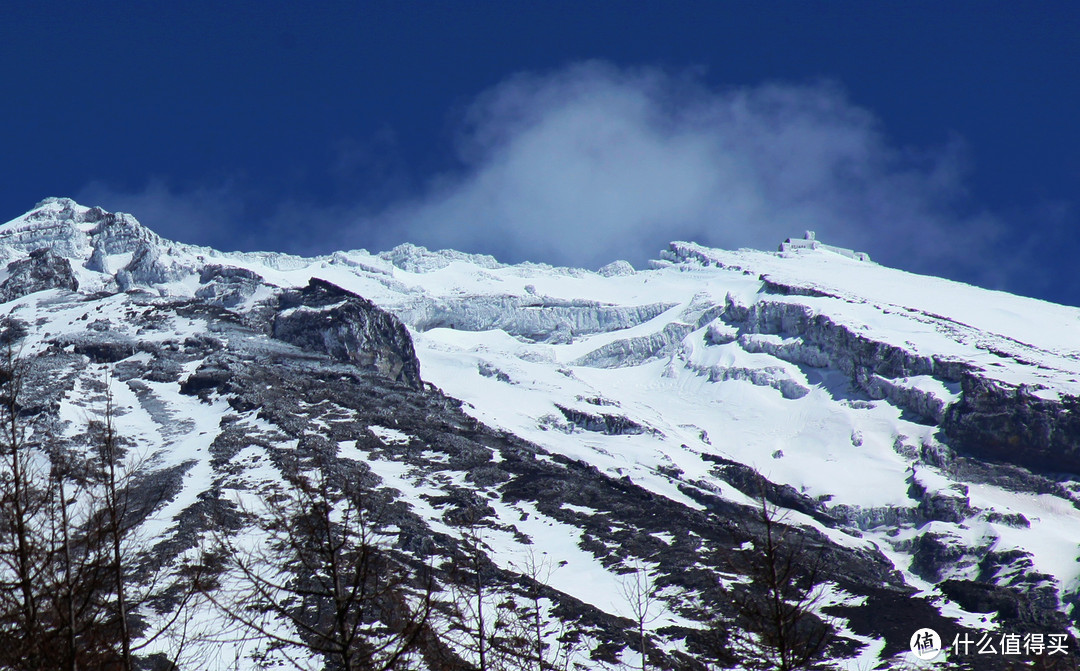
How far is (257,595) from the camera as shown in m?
16.3

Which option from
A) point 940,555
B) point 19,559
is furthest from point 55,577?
point 940,555

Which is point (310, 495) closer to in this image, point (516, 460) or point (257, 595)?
point (257, 595)

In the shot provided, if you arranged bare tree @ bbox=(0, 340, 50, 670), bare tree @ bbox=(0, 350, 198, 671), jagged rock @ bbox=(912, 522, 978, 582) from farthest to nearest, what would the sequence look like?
jagged rock @ bbox=(912, 522, 978, 582)
bare tree @ bbox=(0, 350, 198, 671)
bare tree @ bbox=(0, 340, 50, 670)

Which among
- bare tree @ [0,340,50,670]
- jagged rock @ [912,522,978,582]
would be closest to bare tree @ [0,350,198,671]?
bare tree @ [0,340,50,670]

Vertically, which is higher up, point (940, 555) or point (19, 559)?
point (940, 555)

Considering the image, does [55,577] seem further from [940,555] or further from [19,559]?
[940,555]

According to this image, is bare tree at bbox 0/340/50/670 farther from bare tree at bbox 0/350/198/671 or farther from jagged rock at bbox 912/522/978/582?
jagged rock at bbox 912/522/978/582

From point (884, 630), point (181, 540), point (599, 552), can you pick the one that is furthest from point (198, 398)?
point (884, 630)

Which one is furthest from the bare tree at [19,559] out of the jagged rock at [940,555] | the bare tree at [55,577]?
the jagged rock at [940,555]

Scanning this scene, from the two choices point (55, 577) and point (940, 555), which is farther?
point (940, 555)

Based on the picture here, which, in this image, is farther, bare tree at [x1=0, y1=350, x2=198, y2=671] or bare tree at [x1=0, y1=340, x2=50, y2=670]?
bare tree at [x1=0, y1=350, x2=198, y2=671]

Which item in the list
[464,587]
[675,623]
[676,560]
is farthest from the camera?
[676,560]

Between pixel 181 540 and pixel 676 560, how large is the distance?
168 ft

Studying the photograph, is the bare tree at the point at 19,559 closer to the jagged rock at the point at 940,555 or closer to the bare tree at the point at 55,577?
the bare tree at the point at 55,577
